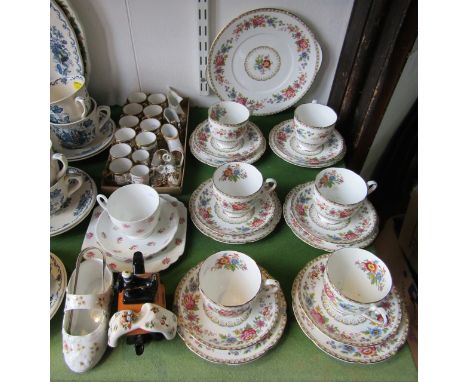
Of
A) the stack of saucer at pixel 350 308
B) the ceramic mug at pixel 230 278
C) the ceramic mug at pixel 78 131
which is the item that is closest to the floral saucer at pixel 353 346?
the stack of saucer at pixel 350 308

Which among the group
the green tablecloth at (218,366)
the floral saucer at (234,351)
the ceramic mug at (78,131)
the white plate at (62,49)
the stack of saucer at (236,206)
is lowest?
the green tablecloth at (218,366)

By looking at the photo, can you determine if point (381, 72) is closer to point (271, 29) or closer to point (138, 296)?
point (271, 29)

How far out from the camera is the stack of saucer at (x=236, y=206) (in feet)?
2.65

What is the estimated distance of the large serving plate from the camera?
97 cm

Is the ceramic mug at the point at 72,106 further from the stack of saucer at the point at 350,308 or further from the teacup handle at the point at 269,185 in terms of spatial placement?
the stack of saucer at the point at 350,308

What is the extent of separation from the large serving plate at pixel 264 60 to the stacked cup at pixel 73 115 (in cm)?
34

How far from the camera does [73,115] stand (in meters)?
0.90

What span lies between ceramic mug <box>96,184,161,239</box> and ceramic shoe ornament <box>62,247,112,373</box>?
0.10m

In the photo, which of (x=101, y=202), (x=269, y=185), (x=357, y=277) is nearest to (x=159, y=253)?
(x=101, y=202)

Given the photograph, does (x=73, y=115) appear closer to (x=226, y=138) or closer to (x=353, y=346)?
(x=226, y=138)

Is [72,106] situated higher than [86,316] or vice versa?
[72,106]

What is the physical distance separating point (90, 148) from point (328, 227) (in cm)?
64

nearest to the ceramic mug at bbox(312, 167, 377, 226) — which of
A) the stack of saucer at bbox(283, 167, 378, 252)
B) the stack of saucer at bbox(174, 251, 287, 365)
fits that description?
the stack of saucer at bbox(283, 167, 378, 252)
